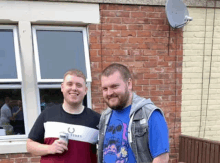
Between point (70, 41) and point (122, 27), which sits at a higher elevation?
point (122, 27)

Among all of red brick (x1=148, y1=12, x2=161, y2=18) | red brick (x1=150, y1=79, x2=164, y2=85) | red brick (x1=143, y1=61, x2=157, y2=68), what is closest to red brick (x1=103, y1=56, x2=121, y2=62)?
red brick (x1=143, y1=61, x2=157, y2=68)

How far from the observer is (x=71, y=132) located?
199 cm

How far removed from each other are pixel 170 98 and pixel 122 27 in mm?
1512

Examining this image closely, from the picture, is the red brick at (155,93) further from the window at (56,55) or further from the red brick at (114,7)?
the red brick at (114,7)

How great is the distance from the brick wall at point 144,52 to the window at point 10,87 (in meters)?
1.20

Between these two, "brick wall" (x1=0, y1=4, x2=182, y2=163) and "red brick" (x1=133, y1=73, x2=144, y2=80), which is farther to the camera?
"red brick" (x1=133, y1=73, x2=144, y2=80)

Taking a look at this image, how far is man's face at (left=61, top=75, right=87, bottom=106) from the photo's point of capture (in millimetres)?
2018

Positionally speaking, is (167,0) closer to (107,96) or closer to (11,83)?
(107,96)

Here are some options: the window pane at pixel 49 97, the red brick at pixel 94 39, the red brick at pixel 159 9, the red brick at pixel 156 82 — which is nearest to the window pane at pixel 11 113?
the window pane at pixel 49 97

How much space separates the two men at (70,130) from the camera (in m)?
1.95

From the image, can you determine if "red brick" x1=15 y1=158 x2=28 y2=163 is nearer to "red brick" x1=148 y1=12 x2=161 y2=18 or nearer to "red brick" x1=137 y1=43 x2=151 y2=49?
"red brick" x1=137 y1=43 x2=151 y2=49

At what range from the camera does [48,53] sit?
3471 mm

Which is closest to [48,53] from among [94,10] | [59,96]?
[59,96]

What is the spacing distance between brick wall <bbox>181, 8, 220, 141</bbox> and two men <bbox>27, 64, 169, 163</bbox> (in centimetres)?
229
